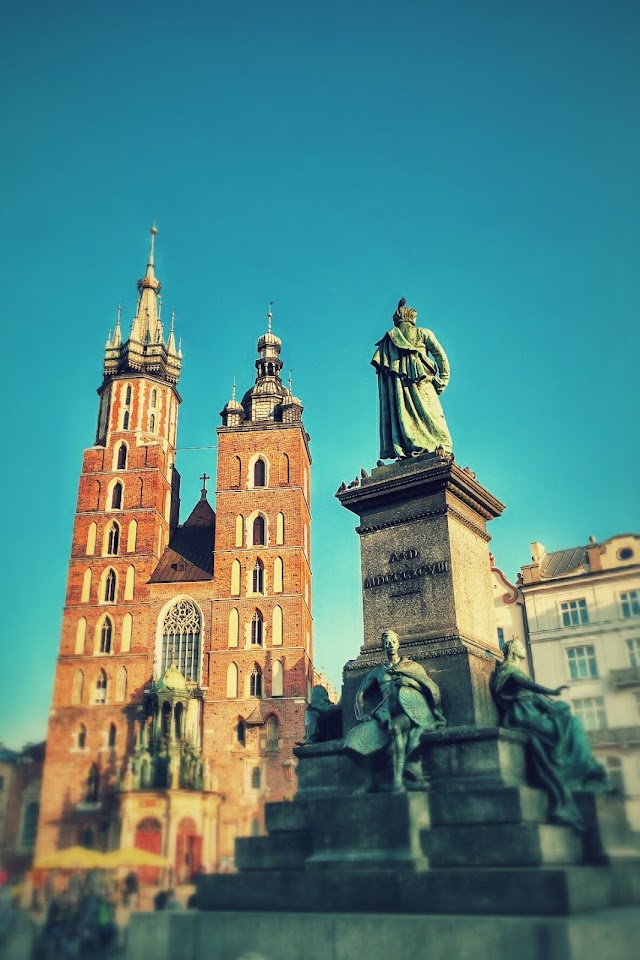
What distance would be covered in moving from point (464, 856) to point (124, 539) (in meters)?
38.2

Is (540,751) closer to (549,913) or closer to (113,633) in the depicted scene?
(549,913)

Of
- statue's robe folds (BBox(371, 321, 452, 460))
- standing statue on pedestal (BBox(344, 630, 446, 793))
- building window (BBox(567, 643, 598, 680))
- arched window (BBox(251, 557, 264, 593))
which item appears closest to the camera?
standing statue on pedestal (BBox(344, 630, 446, 793))

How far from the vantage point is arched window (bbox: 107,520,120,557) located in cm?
4253

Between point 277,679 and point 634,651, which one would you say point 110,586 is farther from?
point 634,651

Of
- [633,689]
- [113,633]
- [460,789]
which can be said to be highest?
[113,633]

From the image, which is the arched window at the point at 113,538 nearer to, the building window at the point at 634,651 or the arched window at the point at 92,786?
the arched window at the point at 92,786

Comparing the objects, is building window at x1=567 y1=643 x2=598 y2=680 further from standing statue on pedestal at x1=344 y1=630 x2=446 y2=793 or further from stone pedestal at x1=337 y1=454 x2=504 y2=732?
standing statue on pedestal at x1=344 y1=630 x2=446 y2=793

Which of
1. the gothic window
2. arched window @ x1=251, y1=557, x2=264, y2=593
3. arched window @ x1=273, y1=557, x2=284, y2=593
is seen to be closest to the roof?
the gothic window

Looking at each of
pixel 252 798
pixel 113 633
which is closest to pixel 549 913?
pixel 252 798

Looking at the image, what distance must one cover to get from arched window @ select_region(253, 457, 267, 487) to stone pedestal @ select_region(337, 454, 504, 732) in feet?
114

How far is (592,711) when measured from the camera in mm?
20125

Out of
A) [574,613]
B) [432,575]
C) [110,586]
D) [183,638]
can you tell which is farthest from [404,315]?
[110,586]

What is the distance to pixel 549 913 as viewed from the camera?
514cm

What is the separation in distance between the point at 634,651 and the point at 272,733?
19.9 metres
